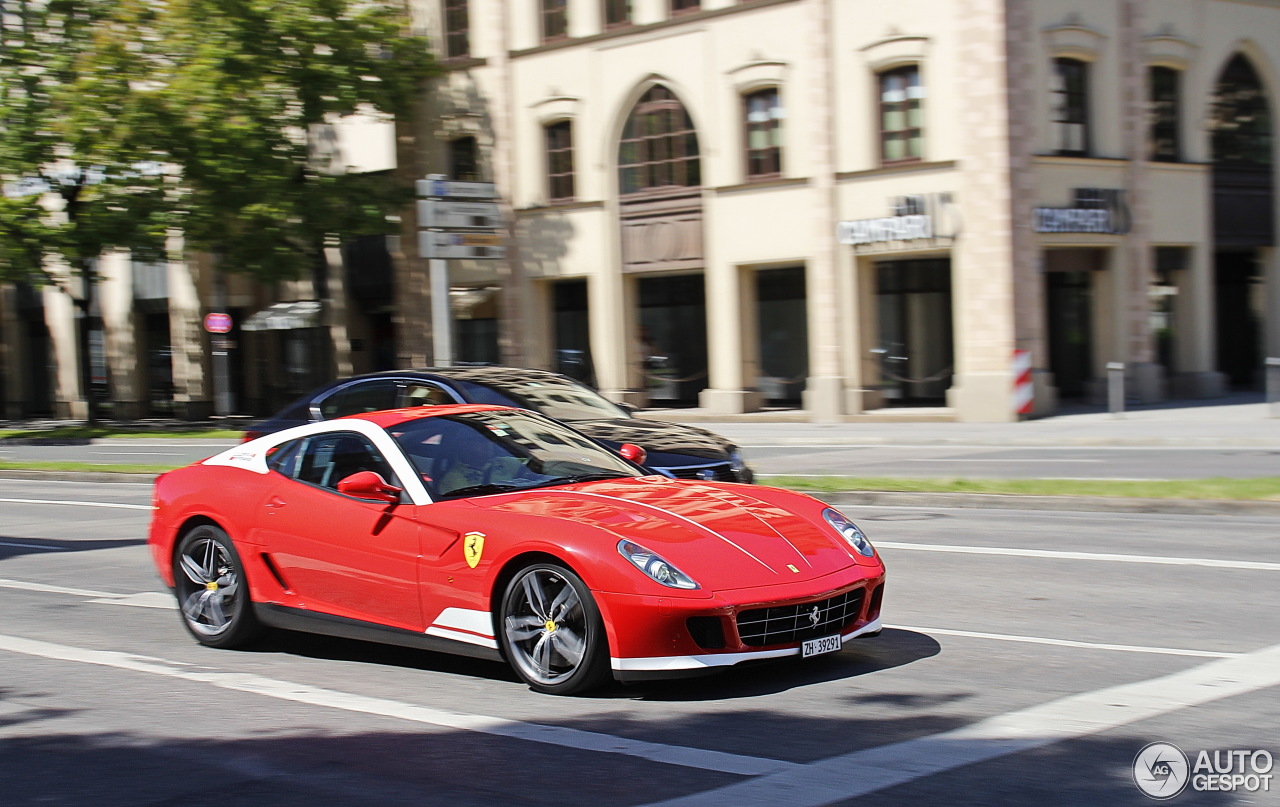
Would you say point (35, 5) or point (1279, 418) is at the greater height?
point (35, 5)

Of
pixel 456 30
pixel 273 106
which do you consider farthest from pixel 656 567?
pixel 456 30

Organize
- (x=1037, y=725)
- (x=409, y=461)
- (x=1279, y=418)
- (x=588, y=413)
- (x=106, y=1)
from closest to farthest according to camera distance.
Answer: (x=1037, y=725) → (x=409, y=461) → (x=588, y=413) → (x=1279, y=418) → (x=106, y=1)

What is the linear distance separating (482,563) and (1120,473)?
11.9 metres

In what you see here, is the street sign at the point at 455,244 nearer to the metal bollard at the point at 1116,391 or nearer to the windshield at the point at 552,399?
the windshield at the point at 552,399

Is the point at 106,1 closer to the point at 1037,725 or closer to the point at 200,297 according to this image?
the point at 200,297

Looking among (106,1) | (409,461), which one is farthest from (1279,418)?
(106,1)

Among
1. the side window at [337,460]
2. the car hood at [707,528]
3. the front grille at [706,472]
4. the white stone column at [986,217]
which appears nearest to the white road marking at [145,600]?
the side window at [337,460]

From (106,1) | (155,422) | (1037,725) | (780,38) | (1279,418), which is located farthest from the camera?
(155,422)

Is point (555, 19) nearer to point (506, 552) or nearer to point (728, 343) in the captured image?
point (728, 343)

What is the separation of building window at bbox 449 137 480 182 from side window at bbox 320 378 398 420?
79.0 feet

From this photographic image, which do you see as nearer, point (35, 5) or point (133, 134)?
point (133, 134)

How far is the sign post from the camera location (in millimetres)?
21281

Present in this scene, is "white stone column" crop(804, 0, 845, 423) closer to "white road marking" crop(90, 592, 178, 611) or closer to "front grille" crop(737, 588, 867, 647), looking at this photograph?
"white road marking" crop(90, 592, 178, 611)

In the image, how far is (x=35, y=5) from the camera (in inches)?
1487
